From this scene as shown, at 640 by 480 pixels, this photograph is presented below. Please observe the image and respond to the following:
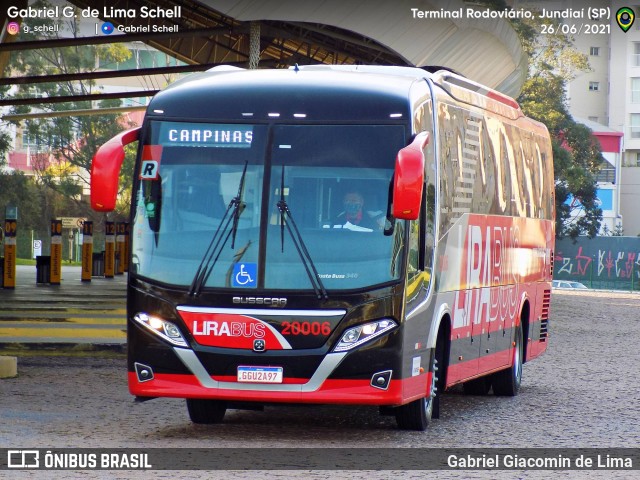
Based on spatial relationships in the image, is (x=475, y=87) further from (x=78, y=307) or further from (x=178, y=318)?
(x=78, y=307)

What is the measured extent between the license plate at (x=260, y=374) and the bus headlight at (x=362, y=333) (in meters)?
0.47

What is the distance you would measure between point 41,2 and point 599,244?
108ft

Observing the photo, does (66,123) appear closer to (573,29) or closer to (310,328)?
(573,29)

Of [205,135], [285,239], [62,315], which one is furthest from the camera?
[62,315]

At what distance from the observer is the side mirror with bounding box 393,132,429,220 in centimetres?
1049

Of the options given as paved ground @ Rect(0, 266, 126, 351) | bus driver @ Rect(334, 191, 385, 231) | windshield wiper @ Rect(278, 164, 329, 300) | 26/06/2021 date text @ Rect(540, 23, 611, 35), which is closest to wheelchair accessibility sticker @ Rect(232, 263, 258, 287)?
windshield wiper @ Rect(278, 164, 329, 300)

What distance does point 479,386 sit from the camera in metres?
16.5

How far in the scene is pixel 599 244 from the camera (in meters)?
73.5

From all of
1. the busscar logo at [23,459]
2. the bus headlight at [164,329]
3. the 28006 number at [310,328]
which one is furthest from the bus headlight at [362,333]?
the busscar logo at [23,459]

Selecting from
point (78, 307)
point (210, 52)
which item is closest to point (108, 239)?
point (210, 52)

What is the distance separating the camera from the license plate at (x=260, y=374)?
10938 mm

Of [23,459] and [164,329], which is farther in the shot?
[164,329]

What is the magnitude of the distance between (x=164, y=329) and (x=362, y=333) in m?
1.51

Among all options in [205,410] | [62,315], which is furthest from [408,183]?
[62,315]
